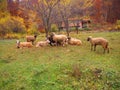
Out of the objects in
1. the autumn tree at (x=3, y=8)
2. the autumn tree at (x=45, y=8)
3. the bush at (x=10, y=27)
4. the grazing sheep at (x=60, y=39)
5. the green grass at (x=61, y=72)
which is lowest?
the green grass at (x=61, y=72)

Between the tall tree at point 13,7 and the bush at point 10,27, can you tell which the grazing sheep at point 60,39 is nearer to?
the bush at point 10,27

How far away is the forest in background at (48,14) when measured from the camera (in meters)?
20.8

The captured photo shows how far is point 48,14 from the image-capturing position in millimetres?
21219

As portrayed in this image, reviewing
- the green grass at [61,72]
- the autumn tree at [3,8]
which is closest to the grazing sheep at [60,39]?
the green grass at [61,72]

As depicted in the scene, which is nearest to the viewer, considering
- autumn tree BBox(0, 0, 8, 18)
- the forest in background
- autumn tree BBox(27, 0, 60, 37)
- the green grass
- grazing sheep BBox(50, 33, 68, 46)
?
the green grass

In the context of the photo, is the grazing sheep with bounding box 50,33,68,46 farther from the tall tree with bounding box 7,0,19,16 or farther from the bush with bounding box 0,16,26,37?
the tall tree with bounding box 7,0,19,16

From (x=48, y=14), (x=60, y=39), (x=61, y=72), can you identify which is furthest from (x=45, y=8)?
(x=61, y=72)

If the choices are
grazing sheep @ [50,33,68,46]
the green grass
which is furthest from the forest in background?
the green grass

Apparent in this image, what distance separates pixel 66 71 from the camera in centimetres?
1135

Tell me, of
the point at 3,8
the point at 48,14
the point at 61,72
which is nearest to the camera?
the point at 61,72

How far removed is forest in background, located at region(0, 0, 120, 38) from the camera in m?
20.8

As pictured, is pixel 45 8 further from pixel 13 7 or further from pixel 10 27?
pixel 13 7

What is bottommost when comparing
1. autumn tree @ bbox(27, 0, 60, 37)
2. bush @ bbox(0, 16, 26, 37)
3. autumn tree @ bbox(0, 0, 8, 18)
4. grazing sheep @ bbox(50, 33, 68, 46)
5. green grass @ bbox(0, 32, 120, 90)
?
green grass @ bbox(0, 32, 120, 90)

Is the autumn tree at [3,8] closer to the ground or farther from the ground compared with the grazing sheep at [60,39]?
farther from the ground
